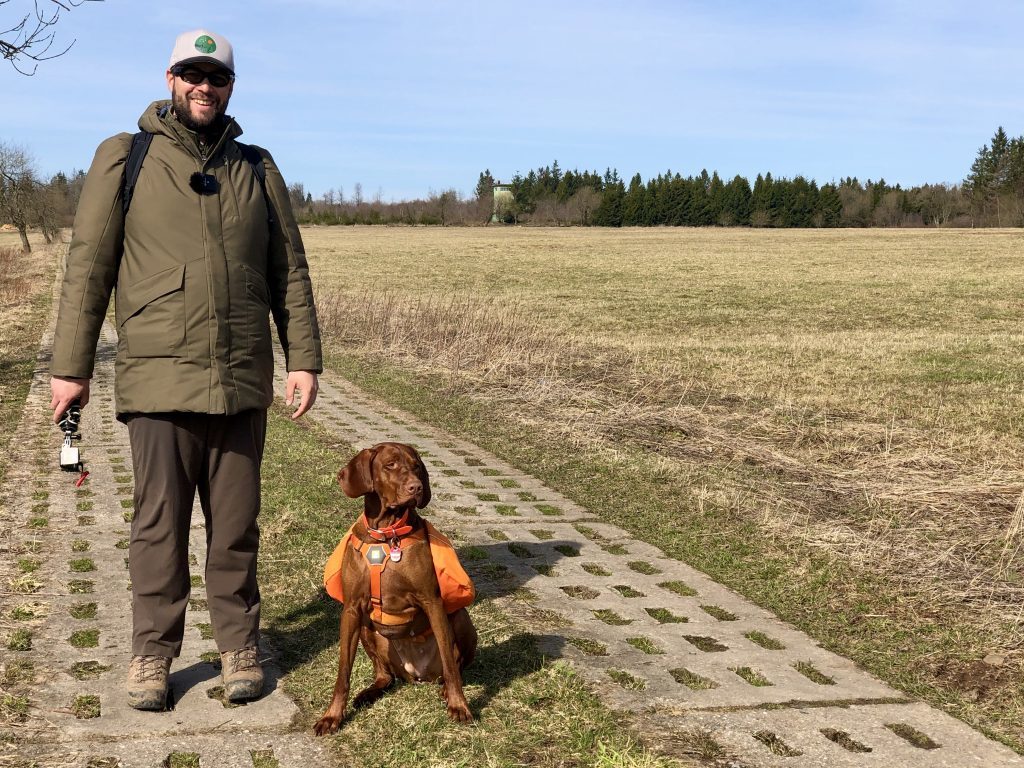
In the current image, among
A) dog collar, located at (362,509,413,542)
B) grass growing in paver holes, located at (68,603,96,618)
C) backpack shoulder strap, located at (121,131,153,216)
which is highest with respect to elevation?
backpack shoulder strap, located at (121,131,153,216)

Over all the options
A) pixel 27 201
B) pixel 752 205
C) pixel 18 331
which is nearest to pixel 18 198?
pixel 27 201

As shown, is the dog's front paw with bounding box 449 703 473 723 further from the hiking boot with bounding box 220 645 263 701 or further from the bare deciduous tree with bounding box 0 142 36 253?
the bare deciduous tree with bounding box 0 142 36 253

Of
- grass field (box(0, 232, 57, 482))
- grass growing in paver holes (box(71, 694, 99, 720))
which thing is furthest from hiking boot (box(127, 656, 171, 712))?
grass field (box(0, 232, 57, 482))

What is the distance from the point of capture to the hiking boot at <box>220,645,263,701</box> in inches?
149

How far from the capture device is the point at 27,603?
4844mm

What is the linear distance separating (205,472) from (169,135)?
1239mm

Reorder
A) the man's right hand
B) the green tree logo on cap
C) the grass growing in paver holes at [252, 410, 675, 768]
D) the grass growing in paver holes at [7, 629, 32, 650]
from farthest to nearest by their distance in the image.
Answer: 1. the grass growing in paver holes at [7, 629, 32, 650]
2. the man's right hand
3. the green tree logo on cap
4. the grass growing in paver holes at [252, 410, 675, 768]

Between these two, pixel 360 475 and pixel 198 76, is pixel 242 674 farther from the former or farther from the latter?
pixel 198 76

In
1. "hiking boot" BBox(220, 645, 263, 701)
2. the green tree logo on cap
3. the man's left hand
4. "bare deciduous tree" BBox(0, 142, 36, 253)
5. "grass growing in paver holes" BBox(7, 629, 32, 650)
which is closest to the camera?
the green tree logo on cap

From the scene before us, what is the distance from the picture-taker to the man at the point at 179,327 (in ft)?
11.9

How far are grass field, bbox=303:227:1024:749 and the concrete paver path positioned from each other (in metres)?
0.32

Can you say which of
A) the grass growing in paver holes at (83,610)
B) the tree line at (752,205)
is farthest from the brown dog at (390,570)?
the tree line at (752,205)

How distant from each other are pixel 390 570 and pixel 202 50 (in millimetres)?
1902

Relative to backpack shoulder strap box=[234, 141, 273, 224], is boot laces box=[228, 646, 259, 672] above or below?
below
